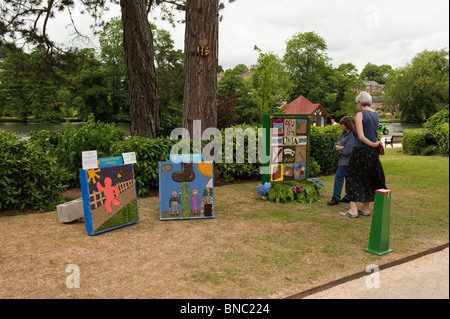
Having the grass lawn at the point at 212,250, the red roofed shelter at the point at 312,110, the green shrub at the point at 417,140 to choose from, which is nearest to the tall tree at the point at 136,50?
the grass lawn at the point at 212,250

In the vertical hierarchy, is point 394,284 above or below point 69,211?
below

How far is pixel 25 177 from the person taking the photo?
6352mm

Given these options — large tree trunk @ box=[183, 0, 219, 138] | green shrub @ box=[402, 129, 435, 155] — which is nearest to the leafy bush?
green shrub @ box=[402, 129, 435, 155]

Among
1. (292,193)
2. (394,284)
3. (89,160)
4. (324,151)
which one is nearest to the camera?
(394,284)

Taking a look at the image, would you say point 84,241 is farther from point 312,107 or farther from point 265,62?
point 312,107

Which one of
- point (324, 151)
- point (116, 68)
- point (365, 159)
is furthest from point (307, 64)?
point (365, 159)

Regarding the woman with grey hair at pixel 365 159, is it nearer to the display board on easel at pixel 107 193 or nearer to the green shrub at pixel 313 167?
the display board on easel at pixel 107 193

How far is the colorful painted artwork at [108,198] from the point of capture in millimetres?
5035

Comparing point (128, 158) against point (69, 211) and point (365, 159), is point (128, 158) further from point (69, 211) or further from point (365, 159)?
point (365, 159)

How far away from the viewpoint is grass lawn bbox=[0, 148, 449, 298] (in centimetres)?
346

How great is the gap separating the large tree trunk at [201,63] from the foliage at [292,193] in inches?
112

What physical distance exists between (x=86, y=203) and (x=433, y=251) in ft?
Result: 16.0

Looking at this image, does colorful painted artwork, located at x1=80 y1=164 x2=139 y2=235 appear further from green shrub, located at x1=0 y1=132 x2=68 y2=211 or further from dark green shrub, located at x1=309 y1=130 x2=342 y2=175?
dark green shrub, located at x1=309 y1=130 x2=342 y2=175

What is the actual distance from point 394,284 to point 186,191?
11.4 feet
